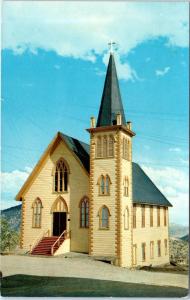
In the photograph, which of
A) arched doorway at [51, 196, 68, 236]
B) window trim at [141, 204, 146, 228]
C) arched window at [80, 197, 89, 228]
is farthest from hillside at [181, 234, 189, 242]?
arched doorway at [51, 196, 68, 236]

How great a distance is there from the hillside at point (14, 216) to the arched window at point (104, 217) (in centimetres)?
273

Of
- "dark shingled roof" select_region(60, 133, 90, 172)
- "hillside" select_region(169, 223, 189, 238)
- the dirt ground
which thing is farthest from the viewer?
"dark shingled roof" select_region(60, 133, 90, 172)

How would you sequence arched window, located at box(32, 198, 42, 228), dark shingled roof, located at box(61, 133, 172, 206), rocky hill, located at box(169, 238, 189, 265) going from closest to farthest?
1. rocky hill, located at box(169, 238, 189, 265)
2. dark shingled roof, located at box(61, 133, 172, 206)
3. arched window, located at box(32, 198, 42, 228)

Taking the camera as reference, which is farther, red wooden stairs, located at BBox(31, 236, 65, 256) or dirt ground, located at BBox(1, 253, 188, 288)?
red wooden stairs, located at BBox(31, 236, 65, 256)

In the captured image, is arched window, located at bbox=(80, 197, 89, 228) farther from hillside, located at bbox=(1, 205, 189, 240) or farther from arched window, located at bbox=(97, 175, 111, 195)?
hillside, located at bbox=(1, 205, 189, 240)

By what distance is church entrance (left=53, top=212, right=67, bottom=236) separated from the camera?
15.4 metres

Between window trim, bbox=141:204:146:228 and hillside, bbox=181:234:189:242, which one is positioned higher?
window trim, bbox=141:204:146:228

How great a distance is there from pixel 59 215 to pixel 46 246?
3.77 feet

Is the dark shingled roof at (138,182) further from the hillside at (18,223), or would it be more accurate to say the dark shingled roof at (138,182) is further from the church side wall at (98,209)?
the hillside at (18,223)

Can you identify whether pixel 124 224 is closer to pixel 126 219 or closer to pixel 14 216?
pixel 126 219

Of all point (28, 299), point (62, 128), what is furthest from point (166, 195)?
point (28, 299)

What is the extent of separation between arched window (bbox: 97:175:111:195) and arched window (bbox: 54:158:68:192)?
4.02 ft

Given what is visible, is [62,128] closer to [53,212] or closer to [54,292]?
[53,212]

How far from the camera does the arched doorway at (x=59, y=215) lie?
1537cm
